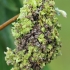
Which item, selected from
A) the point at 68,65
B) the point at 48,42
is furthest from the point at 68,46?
the point at 48,42

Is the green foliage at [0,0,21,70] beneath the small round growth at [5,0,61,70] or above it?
above

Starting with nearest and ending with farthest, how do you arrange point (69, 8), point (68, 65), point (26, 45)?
point (26, 45), point (68, 65), point (69, 8)

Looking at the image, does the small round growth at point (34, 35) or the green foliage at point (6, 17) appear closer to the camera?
the small round growth at point (34, 35)

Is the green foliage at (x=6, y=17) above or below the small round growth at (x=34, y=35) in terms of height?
above

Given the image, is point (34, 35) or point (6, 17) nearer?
point (34, 35)

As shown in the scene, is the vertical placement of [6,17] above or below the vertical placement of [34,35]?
above

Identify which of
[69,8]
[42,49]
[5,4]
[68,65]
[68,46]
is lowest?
[42,49]

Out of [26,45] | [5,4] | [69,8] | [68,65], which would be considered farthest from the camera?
[69,8]

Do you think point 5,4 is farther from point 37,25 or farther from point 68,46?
point 68,46
